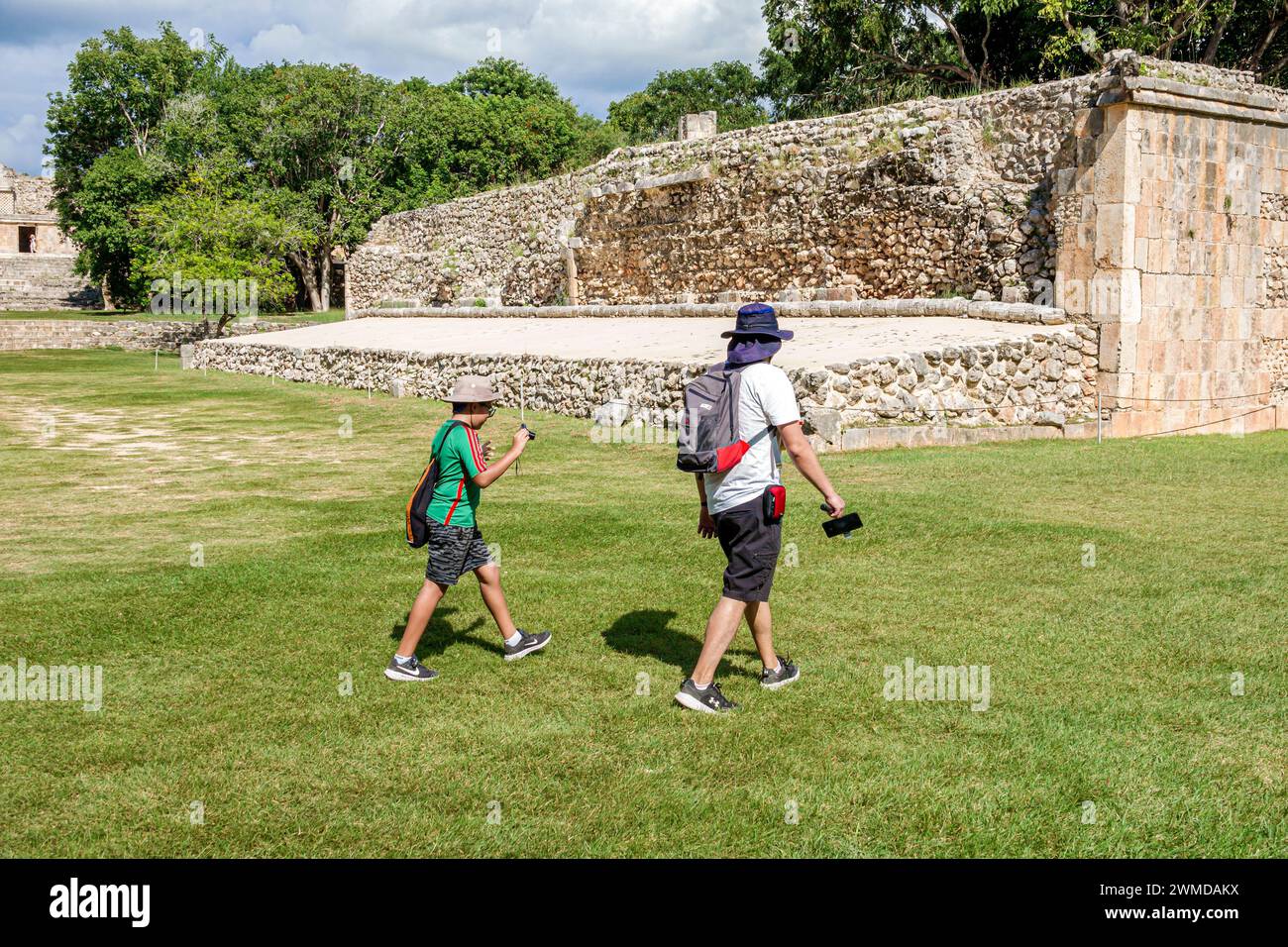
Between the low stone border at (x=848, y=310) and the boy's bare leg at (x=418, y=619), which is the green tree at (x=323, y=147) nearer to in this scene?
the low stone border at (x=848, y=310)

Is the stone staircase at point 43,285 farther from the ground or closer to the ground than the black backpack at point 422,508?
farther from the ground

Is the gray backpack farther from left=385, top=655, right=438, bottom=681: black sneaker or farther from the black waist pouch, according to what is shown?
left=385, top=655, right=438, bottom=681: black sneaker

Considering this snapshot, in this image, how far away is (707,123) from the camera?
25.4 metres

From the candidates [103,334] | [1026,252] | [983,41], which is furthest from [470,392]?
[103,334]

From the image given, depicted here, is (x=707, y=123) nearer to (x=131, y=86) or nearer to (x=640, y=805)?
(x=640, y=805)

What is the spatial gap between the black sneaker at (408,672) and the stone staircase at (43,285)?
55250mm

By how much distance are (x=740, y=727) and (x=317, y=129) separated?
45.2 meters

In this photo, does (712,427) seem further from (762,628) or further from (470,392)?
(470,392)

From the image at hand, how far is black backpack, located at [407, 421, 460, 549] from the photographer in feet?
17.6

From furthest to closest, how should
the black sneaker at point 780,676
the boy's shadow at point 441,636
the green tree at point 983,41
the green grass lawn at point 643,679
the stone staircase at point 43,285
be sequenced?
1. the stone staircase at point 43,285
2. the green tree at point 983,41
3. the boy's shadow at point 441,636
4. the black sneaker at point 780,676
5. the green grass lawn at point 643,679

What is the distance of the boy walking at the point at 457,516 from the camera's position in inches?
208

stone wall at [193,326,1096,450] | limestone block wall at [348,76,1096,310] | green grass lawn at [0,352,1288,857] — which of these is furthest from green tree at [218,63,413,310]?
green grass lawn at [0,352,1288,857]

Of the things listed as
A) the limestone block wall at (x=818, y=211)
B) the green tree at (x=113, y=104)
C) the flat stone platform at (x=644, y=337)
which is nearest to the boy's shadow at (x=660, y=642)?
the flat stone platform at (x=644, y=337)

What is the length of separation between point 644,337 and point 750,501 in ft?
45.0
